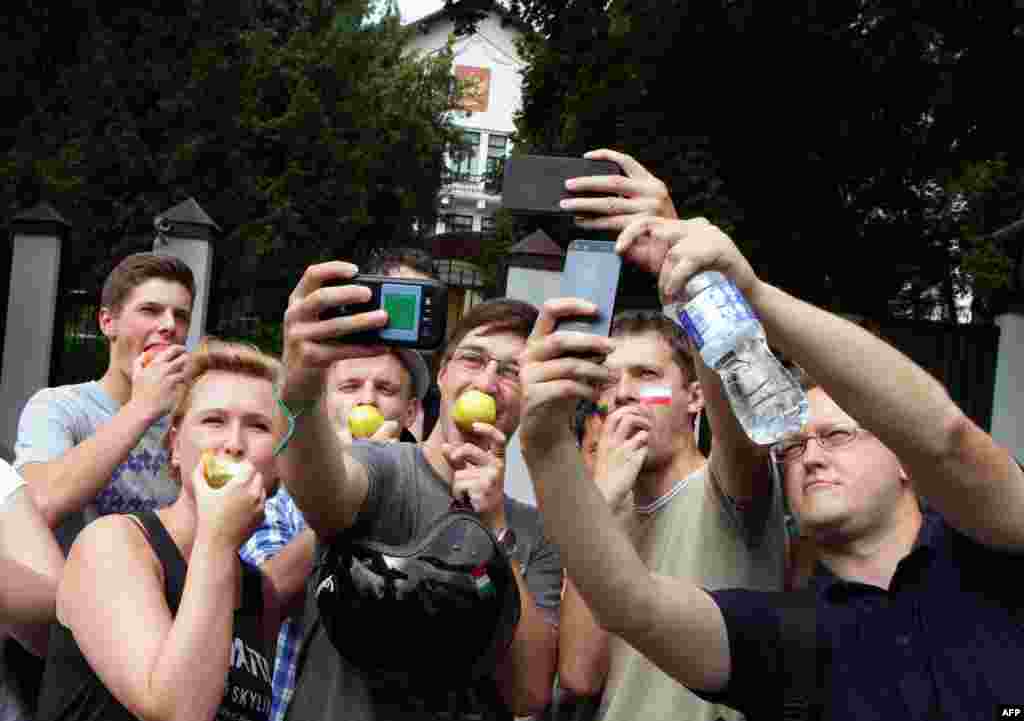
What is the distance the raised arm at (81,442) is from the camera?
3402mm

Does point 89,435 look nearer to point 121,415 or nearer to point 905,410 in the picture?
point 121,415

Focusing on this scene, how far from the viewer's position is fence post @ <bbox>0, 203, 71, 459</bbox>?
999cm

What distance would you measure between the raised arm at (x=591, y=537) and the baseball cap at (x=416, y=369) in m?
1.72

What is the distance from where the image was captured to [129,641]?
7.59ft

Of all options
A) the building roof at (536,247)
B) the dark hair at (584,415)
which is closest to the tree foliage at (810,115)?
the building roof at (536,247)

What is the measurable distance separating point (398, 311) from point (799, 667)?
39.6 inches

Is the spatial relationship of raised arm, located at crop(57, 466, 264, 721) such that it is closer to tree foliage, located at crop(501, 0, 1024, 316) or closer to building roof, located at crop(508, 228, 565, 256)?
building roof, located at crop(508, 228, 565, 256)

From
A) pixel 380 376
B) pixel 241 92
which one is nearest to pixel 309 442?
pixel 380 376

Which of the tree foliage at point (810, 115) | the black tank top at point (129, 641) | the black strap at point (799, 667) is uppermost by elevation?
the tree foliage at point (810, 115)

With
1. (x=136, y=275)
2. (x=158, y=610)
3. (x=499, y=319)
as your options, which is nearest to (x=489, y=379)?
(x=499, y=319)

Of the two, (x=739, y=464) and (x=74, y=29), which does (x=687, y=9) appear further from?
(x=739, y=464)

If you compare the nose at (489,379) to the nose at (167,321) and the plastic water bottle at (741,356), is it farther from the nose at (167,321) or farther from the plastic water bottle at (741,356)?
the nose at (167,321)

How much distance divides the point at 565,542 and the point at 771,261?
1248cm

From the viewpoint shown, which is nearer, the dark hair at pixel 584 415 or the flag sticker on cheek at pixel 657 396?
the flag sticker on cheek at pixel 657 396
